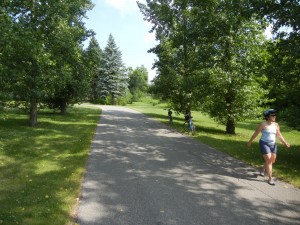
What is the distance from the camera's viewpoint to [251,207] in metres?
6.37

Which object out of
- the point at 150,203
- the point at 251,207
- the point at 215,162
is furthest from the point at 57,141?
the point at 251,207

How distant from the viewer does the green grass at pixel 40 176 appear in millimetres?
5828

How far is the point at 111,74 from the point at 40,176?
199 ft

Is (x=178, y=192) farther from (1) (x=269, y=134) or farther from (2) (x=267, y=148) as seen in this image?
(1) (x=269, y=134)

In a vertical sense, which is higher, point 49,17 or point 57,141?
point 49,17

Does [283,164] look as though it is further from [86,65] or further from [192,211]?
[86,65]

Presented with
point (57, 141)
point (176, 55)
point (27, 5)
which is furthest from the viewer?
point (176, 55)

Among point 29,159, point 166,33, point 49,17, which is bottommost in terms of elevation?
point 29,159

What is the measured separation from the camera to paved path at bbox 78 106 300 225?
577 cm

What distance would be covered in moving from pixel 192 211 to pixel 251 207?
1281 millimetres

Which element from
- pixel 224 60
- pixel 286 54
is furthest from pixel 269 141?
pixel 224 60

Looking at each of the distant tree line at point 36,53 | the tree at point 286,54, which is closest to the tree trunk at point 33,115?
the distant tree line at point 36,53

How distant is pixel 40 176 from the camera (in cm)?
843

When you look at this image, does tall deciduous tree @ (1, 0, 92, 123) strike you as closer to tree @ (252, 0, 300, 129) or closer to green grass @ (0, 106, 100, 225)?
green grass @ (0, 106, 100, 225)
